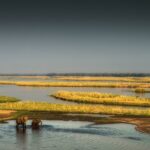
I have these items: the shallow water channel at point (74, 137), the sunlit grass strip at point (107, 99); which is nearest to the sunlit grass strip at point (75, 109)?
the shallow water channel at point (74, 137)

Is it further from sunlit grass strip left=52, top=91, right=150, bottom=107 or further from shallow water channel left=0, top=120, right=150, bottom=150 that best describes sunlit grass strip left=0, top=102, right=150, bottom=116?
sunlit grass strip left=52, top=91, right=150, bottom=107

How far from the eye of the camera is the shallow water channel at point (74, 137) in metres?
25.2

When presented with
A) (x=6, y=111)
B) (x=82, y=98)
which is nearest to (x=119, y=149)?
(x=6, y=111)

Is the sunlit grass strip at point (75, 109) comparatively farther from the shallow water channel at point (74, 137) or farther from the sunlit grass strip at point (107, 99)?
the sunlit grass strip at point (107, 99)

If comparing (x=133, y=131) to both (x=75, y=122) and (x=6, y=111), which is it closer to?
(x=75, y=122)

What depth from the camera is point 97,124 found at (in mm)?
34438

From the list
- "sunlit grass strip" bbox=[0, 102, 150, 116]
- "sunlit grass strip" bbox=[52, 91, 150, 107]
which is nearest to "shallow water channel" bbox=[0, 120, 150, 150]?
"sunlit grass strip" bbox=[0, 102, 150, 116]

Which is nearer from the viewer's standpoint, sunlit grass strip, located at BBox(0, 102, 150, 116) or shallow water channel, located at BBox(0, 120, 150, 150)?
shallow water channel, located at BBox(0, 120, 150, 150)

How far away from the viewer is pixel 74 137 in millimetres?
28188

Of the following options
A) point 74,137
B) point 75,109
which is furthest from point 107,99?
point 74,137

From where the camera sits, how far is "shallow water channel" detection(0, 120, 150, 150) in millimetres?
25172

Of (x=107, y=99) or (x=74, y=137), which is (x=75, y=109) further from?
(x=74, y=137)

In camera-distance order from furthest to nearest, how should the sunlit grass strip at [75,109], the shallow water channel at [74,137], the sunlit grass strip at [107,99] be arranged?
the sunlit grass strip at [107,99] < the sunlit grass strip at [75,109] < the shallow water channel at [74,137]

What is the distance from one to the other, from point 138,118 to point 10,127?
11.5 metres
